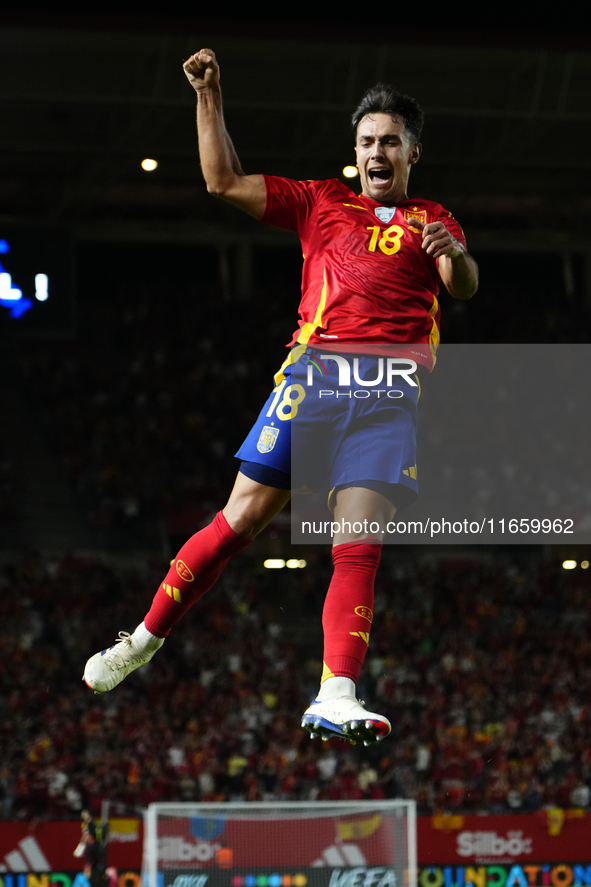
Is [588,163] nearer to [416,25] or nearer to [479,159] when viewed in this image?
[479,159]

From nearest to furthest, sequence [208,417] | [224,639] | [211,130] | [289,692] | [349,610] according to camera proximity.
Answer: [349,610]
[211,130]
[289,692]
[224,639]
[208,417]

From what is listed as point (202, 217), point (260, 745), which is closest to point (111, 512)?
point (260, 745)

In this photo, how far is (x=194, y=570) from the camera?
4.22 m

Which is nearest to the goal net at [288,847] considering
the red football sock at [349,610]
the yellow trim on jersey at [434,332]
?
the red football sock at [349,610]

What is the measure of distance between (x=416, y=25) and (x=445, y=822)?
36.8 feet

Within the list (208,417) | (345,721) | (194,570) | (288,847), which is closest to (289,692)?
(288,847)

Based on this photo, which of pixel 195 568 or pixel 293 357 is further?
pixel 195 568

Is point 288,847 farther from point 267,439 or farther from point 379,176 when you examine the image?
point 379,176

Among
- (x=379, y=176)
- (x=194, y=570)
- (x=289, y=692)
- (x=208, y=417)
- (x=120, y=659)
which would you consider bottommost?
(x=120, y=659)

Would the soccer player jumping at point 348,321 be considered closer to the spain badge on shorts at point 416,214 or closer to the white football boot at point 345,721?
the spain badge on shorts at point 416,214

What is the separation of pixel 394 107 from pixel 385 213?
0.36 meters

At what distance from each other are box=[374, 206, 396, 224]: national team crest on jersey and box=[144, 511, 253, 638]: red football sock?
1198 mm

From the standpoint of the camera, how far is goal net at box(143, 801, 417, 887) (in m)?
11.3

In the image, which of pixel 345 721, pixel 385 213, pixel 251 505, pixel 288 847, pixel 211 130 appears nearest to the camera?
pixel 345 721
